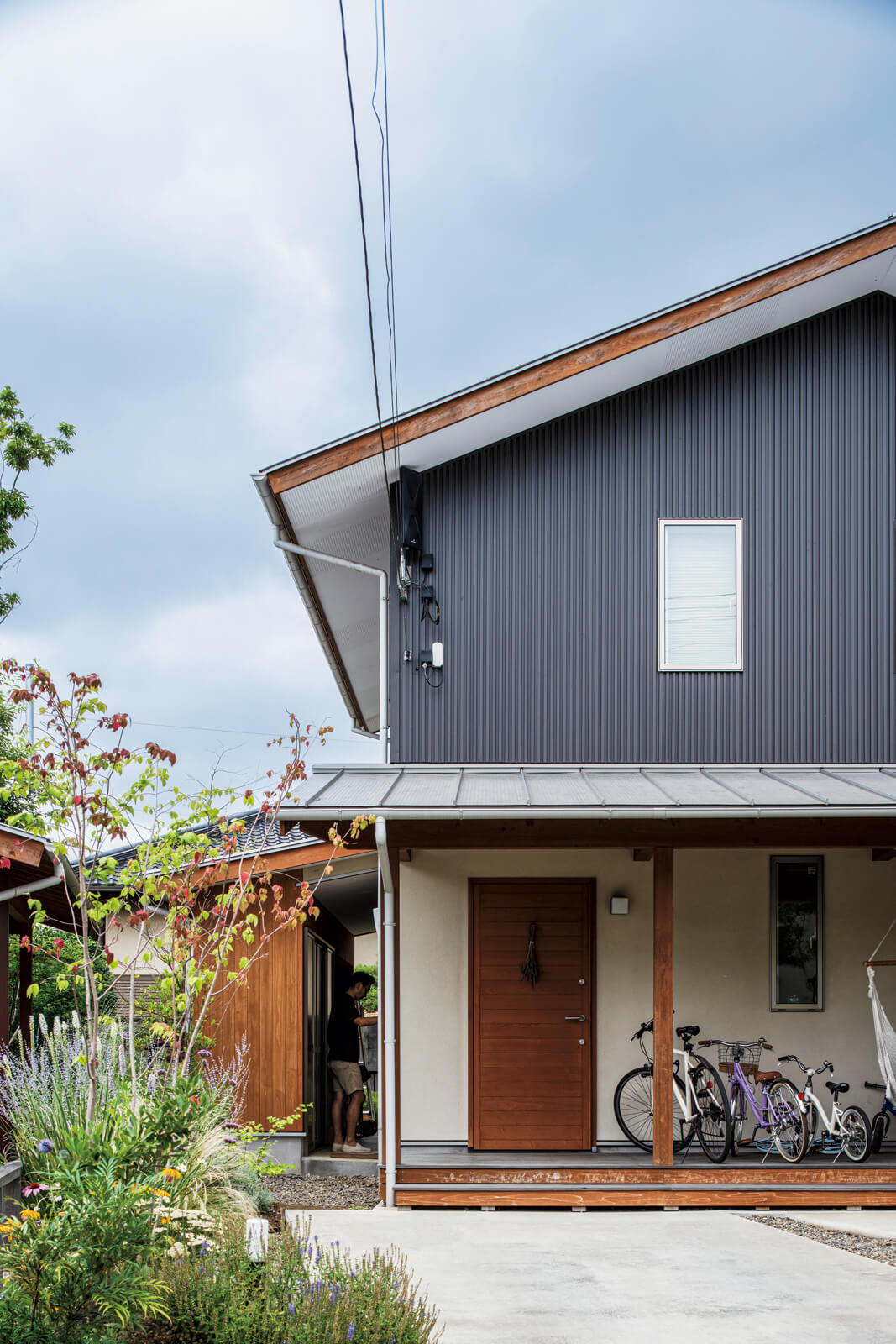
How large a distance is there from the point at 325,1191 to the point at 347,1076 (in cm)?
175

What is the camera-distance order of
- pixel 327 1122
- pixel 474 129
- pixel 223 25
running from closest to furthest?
pixel 223 25, pixel 474 129, pixel 327 1122

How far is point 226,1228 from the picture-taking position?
536 cm

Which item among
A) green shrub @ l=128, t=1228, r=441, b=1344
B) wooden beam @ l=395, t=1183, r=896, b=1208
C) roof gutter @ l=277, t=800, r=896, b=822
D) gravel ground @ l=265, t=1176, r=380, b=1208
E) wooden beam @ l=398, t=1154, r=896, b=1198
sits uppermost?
roof gutter @ l=277, t=800, r=896, b=822

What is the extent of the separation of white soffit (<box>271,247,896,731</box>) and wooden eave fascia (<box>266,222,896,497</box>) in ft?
0.16

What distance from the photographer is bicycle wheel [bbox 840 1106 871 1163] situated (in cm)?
862

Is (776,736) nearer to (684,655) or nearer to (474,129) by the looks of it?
(684,655)

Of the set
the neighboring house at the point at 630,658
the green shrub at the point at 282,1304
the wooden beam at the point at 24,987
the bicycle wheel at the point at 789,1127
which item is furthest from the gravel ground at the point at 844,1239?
the wooden beam at the point at 24,987

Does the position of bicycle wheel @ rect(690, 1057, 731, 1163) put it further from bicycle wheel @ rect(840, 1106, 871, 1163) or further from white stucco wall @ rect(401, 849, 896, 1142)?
bicycle wheel @ rect(840, 1106, 871, 1163)

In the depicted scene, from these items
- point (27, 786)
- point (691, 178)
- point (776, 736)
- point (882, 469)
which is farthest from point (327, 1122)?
point (691, 178)

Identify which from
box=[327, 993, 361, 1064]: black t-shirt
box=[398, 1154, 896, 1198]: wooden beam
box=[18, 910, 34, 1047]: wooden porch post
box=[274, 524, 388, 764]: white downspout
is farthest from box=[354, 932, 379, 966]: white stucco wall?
box=[398, 1154, 896, 1198]: wooden beam

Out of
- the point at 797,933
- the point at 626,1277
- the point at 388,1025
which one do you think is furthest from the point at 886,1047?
the point at 388,1025

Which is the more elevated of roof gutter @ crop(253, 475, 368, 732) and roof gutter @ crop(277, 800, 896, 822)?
roof gutter @ crop(253, 475, 368, 732)

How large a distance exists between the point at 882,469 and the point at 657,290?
64.4ft

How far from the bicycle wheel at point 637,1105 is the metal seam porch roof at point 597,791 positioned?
7.39 feet
